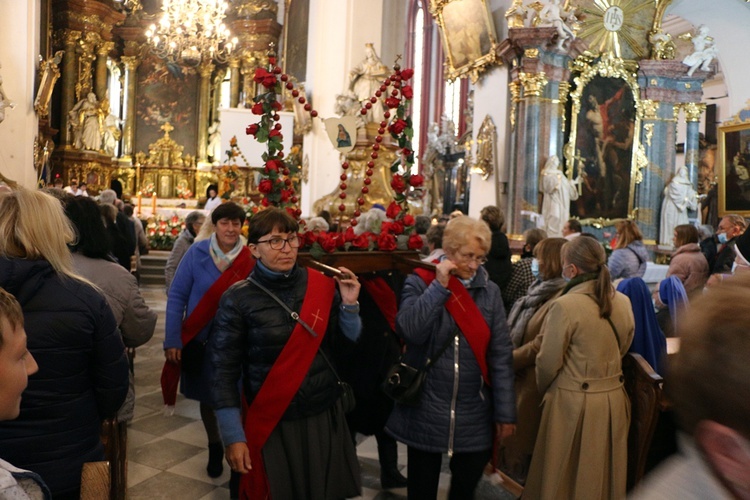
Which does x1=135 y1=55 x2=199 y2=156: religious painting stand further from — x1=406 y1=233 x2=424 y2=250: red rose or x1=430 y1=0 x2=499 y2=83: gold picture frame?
x1=406 y1=233 x2=424 y2=250: red rose

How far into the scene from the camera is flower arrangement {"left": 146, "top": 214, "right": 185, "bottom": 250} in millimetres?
16422

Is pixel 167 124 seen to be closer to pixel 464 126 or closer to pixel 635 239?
pixel 464 126

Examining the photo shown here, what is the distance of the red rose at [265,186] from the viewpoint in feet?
11.8

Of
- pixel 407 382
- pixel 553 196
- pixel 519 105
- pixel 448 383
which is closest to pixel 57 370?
pixel 407 382

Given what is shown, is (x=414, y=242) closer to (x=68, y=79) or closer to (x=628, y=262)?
(x=628, y=262)

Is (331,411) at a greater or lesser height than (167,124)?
lesser

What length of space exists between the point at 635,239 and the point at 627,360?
268cm

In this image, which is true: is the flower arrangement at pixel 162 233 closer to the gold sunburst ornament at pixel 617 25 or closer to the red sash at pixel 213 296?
the gold sunburst ornament at pixel 617 25

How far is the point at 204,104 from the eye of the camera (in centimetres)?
2183

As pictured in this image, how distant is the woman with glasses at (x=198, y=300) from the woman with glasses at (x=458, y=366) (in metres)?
1.34

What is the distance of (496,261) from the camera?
5062 mm

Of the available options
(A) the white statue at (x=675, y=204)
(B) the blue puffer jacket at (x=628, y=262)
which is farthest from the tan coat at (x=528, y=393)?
(A) the white statue at (x=675, y=204)

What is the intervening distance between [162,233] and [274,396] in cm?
1472

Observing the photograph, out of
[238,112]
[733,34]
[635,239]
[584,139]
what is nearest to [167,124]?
[238,112]
